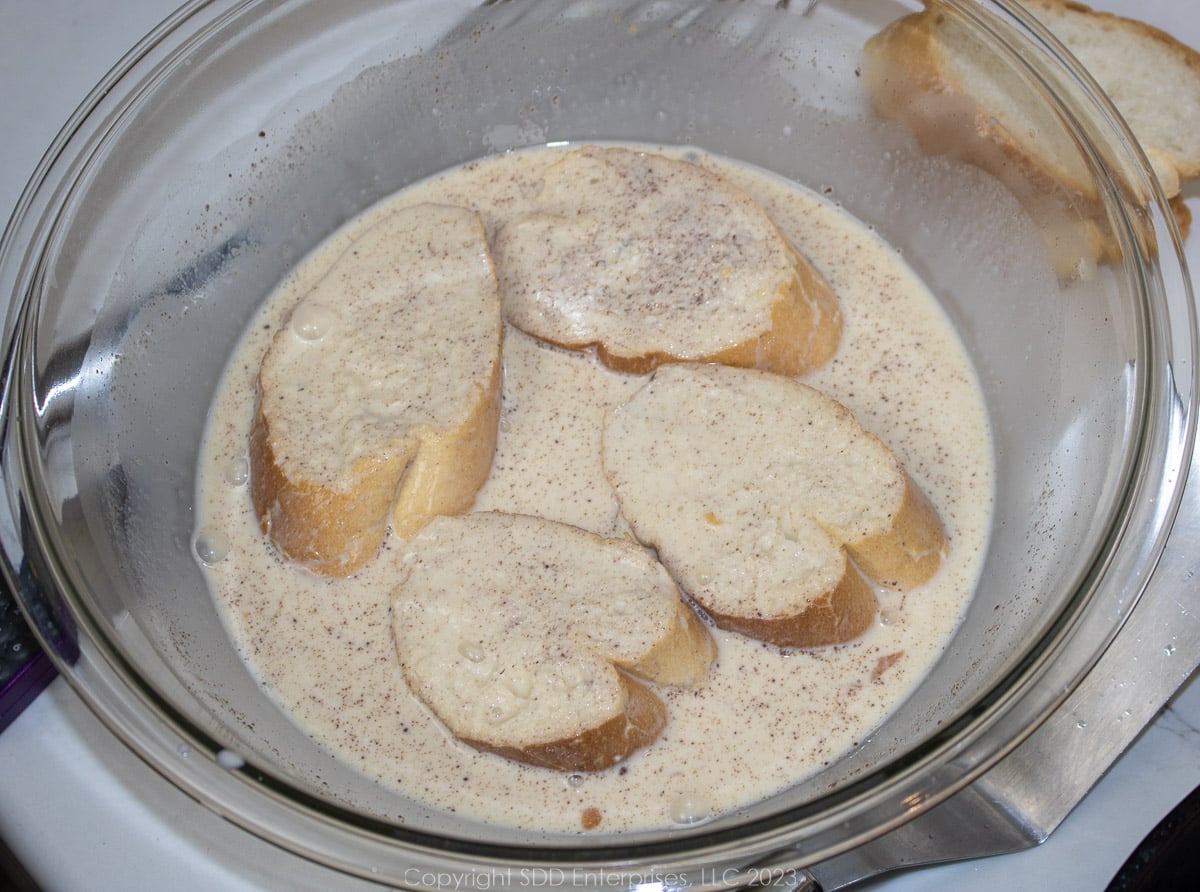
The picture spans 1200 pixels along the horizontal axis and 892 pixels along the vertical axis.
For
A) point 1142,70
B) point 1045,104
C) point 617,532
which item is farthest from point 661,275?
point 1142,70

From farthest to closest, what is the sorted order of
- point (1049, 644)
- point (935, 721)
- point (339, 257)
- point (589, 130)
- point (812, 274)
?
point (589, 130) < point (339, 257) < point (812, 274) < point (935, 721) < point (1049, 644)

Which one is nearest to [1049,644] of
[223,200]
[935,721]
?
[935,721]

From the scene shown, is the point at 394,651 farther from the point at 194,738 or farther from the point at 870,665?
the point at 870,665

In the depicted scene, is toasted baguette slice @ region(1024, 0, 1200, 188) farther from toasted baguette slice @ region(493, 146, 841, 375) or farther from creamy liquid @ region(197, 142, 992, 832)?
toasted baguette slice @ region(493, 146, 841, 375)

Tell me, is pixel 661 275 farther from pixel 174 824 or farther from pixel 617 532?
pixel 174 824

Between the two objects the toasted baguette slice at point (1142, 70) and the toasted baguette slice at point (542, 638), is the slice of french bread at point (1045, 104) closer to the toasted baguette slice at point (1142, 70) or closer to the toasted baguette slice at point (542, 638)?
the toasted baguette slice at point (1142, 70)

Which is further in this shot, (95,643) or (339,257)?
(339,257)

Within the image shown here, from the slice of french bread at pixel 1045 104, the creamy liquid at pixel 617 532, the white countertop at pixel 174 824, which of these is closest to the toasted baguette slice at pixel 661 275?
the creamy liquid at pixel 617 532
